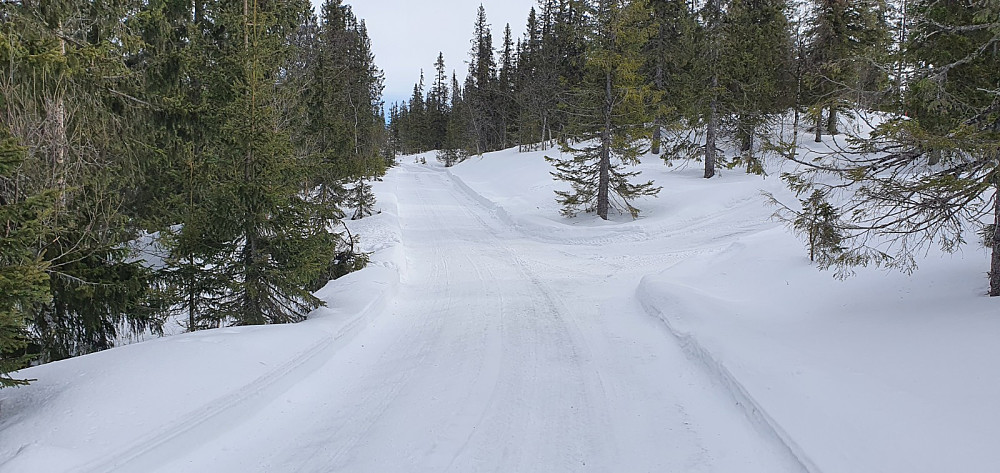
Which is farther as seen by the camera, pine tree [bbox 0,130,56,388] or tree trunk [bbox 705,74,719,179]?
tree trunk [bbox 705,74,719,179]

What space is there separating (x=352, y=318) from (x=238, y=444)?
338 centimetres

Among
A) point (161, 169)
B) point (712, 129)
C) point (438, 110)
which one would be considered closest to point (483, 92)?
point (438, 110)

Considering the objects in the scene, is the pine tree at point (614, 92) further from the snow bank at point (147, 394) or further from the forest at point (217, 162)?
the snow bank at point (147, 394)

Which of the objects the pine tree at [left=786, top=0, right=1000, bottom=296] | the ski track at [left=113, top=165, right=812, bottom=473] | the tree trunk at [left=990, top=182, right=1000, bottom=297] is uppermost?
the pine tree at [left=786, top=0, right=1000, bottom=296]

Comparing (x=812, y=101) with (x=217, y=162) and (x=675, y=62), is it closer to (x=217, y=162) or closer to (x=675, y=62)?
(x=675, y=62)

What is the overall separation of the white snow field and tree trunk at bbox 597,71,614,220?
9308mm

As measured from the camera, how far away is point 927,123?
6496mm

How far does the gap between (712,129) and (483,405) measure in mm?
21816

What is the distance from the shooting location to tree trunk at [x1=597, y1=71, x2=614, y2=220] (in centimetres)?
1831

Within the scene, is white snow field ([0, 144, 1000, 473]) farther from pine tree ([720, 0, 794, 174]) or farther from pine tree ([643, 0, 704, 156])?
pine tree ([720, 0, 794, 174])

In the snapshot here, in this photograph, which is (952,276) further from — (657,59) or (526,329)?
(657,59)

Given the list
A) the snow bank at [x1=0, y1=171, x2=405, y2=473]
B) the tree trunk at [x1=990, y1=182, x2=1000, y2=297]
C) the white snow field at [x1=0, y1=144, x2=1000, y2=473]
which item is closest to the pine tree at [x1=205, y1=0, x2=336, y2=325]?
the white snow field at [x1=0, y1=144, x2=1000, y2=473]

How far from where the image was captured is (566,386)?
5.98 metres

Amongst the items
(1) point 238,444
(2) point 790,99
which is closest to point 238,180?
(1) point 238,444
